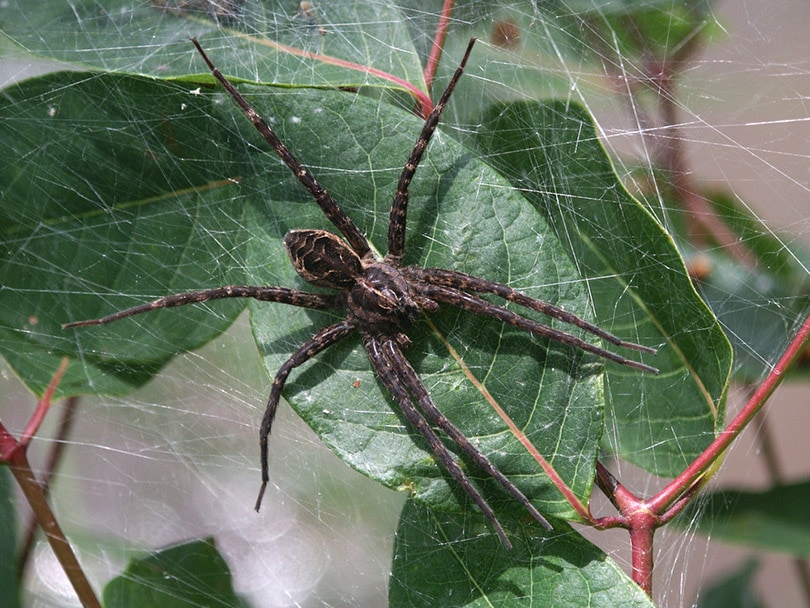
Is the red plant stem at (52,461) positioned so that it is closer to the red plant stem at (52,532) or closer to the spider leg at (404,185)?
the red plant stem at (52,532)

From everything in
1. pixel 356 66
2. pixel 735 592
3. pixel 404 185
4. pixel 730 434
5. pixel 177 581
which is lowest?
pixel 735 592

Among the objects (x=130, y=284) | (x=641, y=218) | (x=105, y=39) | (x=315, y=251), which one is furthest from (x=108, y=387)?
(x=641, y=218)

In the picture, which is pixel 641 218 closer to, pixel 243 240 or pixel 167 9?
pixel 243 240

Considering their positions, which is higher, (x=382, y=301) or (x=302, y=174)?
(x=302, y=174)

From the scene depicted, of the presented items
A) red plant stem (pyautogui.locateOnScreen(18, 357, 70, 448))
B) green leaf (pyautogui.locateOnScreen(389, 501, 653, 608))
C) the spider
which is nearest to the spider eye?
the spider

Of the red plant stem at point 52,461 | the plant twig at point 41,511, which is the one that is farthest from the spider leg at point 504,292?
the red plant stem at point 52,461

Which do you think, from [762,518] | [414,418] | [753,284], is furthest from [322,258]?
[762,518]

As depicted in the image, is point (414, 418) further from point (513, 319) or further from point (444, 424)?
point (513, 319)
